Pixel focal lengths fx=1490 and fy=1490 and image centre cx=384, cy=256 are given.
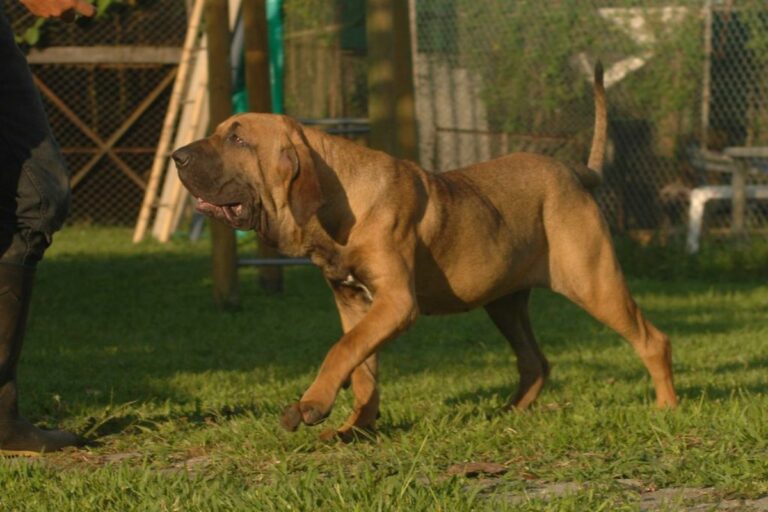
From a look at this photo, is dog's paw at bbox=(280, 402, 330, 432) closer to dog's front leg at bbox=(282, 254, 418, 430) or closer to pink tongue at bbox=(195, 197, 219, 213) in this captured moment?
dog's front leg at bbox=(282, 254, 418, 430)

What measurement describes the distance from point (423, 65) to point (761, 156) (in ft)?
11.6

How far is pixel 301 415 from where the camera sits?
16.6ft

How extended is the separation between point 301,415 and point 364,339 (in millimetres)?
408

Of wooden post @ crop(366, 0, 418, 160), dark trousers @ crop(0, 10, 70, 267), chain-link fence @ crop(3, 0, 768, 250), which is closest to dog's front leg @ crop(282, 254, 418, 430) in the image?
dark trousers @ crop(0, 10, 70, 267)

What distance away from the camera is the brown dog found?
212 inches

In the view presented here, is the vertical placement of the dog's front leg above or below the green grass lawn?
above

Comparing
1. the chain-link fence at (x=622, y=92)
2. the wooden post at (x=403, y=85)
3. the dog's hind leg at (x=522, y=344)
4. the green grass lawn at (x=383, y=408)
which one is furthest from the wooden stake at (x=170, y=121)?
the dog's hind leg at (x=522, y=344)

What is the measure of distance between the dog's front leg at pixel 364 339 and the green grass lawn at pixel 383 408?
18 centimetres

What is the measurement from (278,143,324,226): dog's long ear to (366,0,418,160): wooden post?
4367 mm

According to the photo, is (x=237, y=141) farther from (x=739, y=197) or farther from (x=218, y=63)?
A: (x=739, y=197)

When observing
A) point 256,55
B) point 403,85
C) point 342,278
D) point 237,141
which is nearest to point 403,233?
point 342,278

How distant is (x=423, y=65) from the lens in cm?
1477

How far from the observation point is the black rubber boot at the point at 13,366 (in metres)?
5.39

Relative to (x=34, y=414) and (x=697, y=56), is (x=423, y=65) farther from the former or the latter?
(x=34, y=414)
